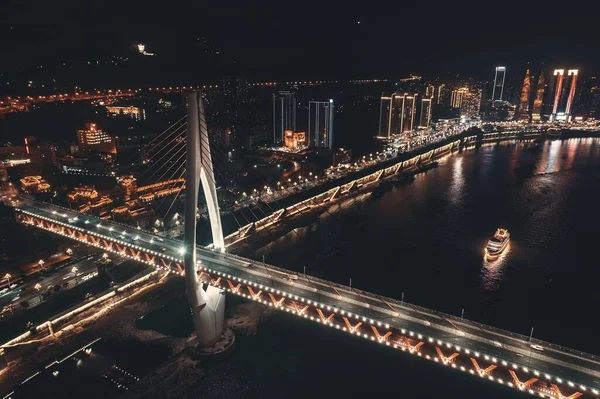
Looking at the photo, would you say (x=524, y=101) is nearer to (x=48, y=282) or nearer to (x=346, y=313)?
(x=346, y=313)

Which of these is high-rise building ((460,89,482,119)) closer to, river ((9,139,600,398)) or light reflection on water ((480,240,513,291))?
river ((9,139,600,398))

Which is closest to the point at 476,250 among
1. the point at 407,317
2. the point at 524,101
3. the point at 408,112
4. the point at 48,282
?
the point at 407,317

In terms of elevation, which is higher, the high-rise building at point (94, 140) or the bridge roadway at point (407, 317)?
the high-rise building at point (94, 140)

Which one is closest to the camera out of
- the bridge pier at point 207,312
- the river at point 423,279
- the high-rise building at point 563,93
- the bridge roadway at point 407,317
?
the bridge roadway at point 407,317

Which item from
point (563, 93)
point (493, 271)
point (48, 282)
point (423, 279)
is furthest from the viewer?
point (563, 93)

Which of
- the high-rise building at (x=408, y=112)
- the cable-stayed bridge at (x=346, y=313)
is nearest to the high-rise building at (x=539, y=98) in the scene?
the high-rise building at (x=408, y=112)

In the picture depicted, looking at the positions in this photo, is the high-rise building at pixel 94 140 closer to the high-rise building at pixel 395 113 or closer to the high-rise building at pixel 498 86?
the high-rise building at pixel 395 113

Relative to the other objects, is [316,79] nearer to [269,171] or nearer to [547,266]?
[269,171]
